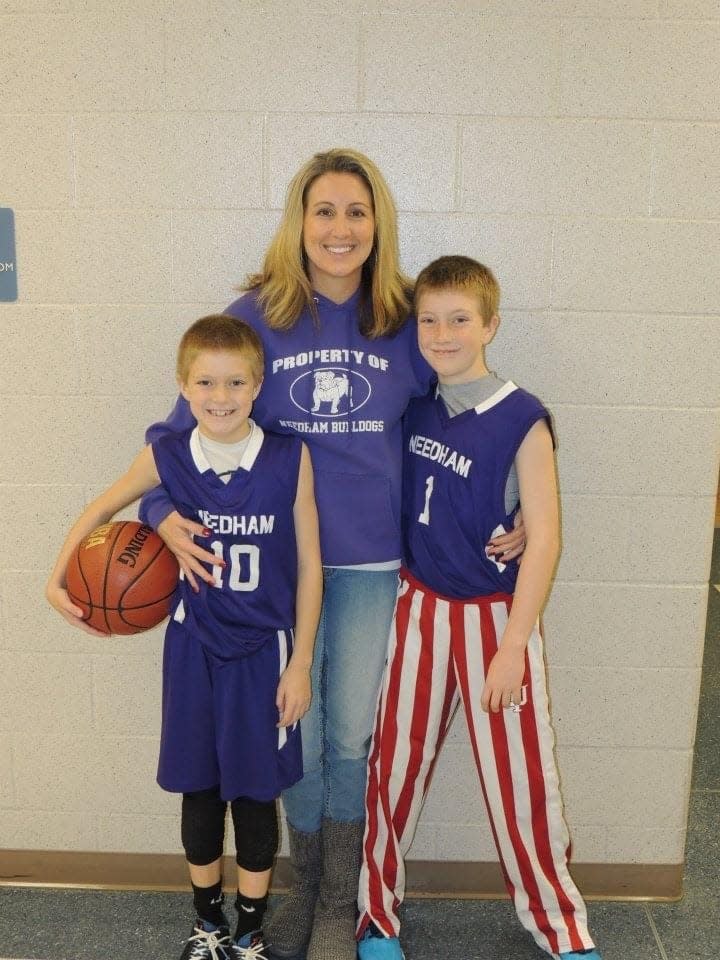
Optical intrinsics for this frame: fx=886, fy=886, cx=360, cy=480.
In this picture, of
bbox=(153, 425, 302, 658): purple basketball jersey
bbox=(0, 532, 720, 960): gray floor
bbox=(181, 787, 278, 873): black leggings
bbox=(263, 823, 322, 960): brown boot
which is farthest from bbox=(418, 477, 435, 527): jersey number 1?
bbox=(0, 532, 720, 960): gray floor

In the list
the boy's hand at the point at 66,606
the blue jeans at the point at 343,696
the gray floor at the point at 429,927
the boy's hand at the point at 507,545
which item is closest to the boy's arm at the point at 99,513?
the boy's hand at the point at 66,606

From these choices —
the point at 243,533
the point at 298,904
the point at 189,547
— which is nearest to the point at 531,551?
the point at 243,533

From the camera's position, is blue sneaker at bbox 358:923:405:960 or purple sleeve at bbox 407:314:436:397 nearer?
purple sleeve at bbox 407:314:436:397

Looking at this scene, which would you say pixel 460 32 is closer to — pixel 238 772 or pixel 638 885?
pixel 238 772

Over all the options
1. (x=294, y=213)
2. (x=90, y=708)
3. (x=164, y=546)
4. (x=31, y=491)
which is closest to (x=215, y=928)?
(x=90, y=708)

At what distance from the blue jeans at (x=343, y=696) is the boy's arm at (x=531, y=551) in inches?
11.5

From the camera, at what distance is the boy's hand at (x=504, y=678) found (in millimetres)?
Answer: 1769

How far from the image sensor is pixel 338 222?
5.82 ft

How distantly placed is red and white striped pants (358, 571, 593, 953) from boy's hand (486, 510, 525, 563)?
10 cm

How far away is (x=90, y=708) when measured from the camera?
2.27m

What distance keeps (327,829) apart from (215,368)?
1094 millimetres

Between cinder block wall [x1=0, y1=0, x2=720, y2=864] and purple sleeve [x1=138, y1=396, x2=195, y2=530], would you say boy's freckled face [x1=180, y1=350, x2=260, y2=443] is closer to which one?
purple sleeve [x1=138, y1=396, x2=195, y2=530]

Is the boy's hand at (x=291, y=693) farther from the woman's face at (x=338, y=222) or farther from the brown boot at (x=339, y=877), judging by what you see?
the woman's face at (x=338, y=222)

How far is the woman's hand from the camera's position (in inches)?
67.6
